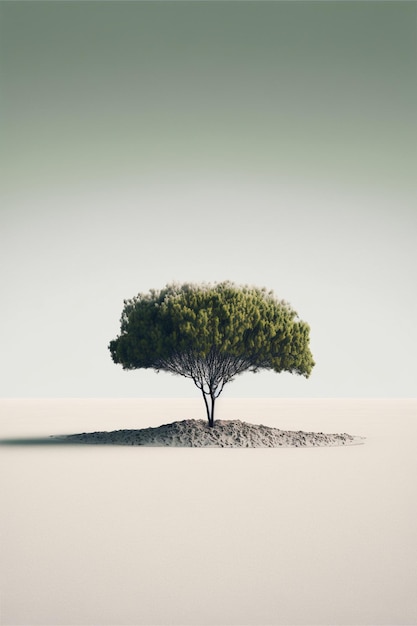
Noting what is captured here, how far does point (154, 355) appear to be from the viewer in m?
40.2

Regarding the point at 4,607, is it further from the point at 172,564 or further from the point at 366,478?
the point at 366,478

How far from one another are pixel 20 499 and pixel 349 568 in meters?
9.68

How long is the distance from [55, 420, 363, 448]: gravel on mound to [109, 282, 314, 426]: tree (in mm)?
1366

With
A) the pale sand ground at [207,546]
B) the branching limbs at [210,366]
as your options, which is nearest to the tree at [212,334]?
the branching limbs at [210,366]

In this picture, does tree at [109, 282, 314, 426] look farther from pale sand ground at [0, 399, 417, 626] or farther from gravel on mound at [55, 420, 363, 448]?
pale sand ground at [0, 399, 417, 626]

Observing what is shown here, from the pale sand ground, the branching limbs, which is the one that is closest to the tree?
the branching limbs

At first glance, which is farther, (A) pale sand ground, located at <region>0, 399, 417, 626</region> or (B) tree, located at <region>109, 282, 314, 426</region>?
(B) tree, located at <region>109, 282, 314, 426</region>

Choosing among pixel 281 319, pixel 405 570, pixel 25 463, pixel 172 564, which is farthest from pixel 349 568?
pixel 281 319

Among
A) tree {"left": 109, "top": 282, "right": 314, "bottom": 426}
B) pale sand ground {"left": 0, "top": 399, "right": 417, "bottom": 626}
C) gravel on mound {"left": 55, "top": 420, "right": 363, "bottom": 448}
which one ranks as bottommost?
pale sand ground {"left": 0, "top": 399, "right": 417, "bottom": 626}

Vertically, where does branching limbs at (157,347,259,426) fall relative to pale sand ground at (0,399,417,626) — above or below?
above

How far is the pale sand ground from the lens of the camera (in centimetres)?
914

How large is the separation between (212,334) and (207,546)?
2566cm

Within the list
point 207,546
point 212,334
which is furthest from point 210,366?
point 207,546

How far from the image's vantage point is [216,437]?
128 ft
